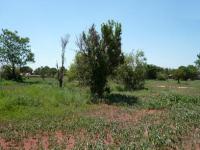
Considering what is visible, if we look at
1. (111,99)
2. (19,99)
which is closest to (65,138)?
(19,99)

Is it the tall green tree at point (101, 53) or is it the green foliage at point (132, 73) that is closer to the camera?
→ the tall green tree at point (101, 53)

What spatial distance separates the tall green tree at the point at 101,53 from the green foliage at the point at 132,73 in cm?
1126

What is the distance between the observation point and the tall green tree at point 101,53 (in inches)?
1177

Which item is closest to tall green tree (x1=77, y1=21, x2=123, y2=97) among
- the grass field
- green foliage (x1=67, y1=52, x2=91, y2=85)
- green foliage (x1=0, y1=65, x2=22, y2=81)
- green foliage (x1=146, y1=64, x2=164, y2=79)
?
green foliage (x1=67, y1=52, x2=91, y2=85)

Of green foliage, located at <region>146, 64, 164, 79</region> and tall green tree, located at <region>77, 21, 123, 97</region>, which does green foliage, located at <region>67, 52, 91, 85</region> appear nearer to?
tall green tree, located at <region>77, 21, 123, 97</region>

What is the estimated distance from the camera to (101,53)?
98.6 ft

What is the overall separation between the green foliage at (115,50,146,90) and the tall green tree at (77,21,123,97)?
1126 cm

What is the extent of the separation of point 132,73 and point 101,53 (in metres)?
13.5

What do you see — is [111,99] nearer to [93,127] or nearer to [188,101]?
[188,101]

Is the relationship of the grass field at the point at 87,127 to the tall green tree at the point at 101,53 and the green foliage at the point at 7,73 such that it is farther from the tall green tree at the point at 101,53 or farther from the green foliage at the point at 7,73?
the green foliage at the point at 7,73

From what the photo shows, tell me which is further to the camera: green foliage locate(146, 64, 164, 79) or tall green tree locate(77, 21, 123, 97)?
green foliage locate(146, 64, 164, 79)

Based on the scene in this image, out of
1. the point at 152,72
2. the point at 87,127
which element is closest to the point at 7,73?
the point at 152,72

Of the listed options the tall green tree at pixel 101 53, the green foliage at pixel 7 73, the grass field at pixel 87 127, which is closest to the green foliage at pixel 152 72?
the green foliage at pixel 7 73

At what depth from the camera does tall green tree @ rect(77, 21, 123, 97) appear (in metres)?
29.9
